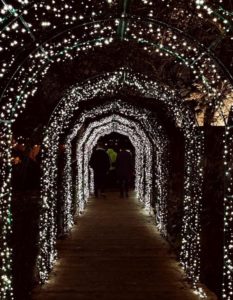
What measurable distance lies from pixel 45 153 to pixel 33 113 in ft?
19.2

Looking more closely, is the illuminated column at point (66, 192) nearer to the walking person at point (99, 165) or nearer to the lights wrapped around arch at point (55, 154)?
the lights wrapped around arch at point (55, 154)

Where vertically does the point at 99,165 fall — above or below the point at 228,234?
above

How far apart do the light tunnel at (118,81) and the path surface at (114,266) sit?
0.32m

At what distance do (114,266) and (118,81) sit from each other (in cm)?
333

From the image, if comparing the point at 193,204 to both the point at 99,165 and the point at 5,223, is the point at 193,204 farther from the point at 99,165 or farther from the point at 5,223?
the point at 99,165

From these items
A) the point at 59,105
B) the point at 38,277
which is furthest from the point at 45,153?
the point at 38,277

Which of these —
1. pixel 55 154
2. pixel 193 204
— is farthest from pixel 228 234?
pixel 55 154

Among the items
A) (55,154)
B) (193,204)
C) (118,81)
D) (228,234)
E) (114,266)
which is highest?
(118,81)

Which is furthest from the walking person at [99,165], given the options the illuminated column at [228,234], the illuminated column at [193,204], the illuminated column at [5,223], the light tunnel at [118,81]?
the illuminated column at [228,234]

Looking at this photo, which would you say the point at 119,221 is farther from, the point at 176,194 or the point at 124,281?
the point at 124,281

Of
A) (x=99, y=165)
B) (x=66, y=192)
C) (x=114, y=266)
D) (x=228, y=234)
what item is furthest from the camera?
(x=99, y=165)

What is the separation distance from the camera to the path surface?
7992 mm

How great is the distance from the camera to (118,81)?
11.1 m

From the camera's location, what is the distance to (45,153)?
30.2 ft
